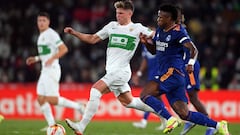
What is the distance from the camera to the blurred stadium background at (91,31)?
952 inches

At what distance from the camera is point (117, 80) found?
41.9 feet

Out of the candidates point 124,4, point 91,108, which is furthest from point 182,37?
point 91,108

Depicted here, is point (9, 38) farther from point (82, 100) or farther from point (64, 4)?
point (82, 100)

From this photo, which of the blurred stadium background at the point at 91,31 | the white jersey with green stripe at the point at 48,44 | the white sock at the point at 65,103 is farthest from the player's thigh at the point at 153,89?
the blurred stadium background at the point at 91,31

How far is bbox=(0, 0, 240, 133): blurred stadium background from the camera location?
79.3 ft

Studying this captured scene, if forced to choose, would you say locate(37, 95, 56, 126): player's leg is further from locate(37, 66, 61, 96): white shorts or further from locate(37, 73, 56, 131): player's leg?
locate(37, 66, 61, 96): white shorts

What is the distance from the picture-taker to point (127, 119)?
20734mm

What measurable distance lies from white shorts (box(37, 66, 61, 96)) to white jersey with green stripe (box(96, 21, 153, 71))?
3.29 meters

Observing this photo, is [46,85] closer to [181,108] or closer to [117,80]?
[117,80]

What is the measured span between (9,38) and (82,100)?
627 centimetres

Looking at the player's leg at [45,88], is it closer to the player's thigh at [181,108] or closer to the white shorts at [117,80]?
the white shorts at [117,80]

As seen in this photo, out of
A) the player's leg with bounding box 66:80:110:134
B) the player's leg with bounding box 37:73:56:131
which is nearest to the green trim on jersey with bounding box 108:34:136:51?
the player's leg with bounding box 66:80:110:134

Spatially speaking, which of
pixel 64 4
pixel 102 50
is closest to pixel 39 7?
pixel 64 4

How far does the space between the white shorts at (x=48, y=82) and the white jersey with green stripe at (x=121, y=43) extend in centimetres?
329
